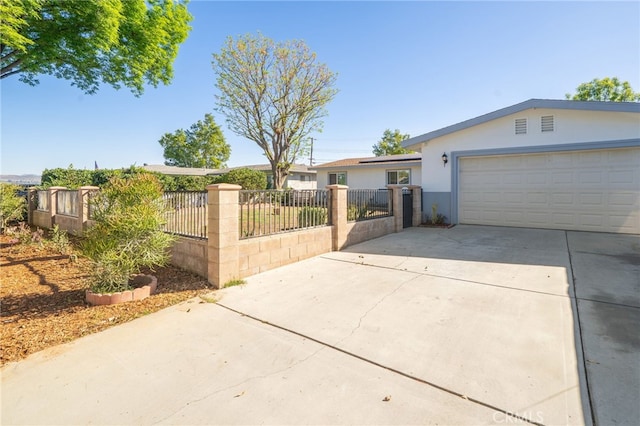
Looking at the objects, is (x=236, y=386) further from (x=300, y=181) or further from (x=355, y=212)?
(x=300, y=181)

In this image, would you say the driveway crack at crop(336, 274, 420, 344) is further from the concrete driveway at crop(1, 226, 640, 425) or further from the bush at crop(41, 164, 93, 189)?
the bush at crop(41, 164, 93, 189)

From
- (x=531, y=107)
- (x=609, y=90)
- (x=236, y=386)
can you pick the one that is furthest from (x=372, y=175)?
(x=609, y=90)

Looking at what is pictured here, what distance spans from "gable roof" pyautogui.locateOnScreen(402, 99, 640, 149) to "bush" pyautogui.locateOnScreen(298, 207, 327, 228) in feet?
22.1

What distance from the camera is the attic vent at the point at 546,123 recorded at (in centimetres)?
945

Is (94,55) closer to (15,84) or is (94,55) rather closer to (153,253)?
(15,84)

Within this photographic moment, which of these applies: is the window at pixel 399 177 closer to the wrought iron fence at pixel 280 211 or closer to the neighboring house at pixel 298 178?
the neighboring house at pixel 298 178

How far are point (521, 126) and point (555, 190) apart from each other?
237 centimetres

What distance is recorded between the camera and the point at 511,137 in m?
10.1

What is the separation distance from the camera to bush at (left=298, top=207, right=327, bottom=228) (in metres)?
6.51

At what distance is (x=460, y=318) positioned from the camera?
346 centimetres

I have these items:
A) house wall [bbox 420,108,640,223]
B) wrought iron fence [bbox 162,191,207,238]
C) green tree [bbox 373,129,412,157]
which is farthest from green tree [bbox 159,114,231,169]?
wrought iron fence [bbox 162,191,207,238]

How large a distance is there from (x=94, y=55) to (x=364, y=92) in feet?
41.9

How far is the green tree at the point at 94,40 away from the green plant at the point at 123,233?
4.60 metres

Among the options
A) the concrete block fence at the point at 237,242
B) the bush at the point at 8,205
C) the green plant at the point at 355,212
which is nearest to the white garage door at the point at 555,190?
the green plant at the point at 355,212
